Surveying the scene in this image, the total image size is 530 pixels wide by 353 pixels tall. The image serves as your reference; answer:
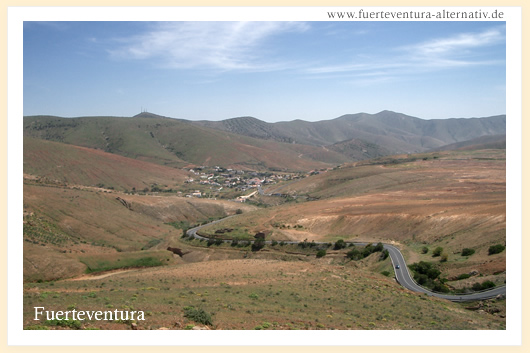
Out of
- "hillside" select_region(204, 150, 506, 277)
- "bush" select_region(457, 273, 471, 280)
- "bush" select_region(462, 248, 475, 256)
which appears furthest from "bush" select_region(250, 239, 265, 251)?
"bush" select_region(457, 273, 471, 280)

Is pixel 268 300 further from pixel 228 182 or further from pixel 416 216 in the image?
pixel 228 182

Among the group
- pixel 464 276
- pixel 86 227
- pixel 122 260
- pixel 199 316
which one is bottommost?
pixel 464 276

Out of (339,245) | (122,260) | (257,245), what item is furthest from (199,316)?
(257,245)

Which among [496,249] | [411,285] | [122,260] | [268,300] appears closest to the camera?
[268,300]

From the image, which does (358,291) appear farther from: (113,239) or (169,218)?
(169,218)

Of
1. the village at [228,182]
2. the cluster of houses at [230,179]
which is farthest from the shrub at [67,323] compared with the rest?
the cluster of houses at [230,179]

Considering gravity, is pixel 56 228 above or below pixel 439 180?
below

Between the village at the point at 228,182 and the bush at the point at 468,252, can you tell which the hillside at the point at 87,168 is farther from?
the bush at the point at 468,252

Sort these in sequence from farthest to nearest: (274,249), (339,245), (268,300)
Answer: (274,249), (339,245), (268,300)

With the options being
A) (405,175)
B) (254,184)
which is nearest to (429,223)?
(405,175)
